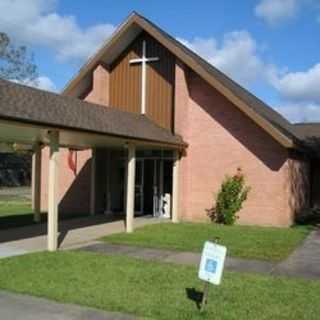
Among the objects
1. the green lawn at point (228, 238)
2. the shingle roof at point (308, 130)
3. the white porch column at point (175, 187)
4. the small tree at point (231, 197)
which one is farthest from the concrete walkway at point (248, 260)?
the shingle roof at point (308, 130)

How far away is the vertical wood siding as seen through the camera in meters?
24.2

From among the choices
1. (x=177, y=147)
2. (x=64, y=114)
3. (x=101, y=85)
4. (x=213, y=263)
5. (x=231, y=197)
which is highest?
(x=101, y=85)

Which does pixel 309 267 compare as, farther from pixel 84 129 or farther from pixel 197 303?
pixel 84 129

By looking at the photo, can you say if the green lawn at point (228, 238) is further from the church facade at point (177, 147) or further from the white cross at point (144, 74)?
the white cross at point (144, 74)

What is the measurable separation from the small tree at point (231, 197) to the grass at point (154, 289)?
397 inches

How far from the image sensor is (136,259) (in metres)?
13.0

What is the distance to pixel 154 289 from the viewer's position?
32.4 ft

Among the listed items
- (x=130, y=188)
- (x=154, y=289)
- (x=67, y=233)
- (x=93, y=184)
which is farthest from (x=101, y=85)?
(x=154, y=289)

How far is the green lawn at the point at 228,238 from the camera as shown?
14.8 meters

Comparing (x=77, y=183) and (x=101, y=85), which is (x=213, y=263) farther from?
(x=77, y=183)

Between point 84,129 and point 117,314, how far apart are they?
7.78 meters

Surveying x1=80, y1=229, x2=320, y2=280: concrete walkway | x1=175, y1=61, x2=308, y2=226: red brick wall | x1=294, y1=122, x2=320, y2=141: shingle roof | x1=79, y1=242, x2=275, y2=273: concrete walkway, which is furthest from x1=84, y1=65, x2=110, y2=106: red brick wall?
x1=294, y1=122, x2=320, y2=141: shingle roof

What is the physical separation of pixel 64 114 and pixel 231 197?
347 inches

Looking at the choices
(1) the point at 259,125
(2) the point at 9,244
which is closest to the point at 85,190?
(1) the point at 259,125
